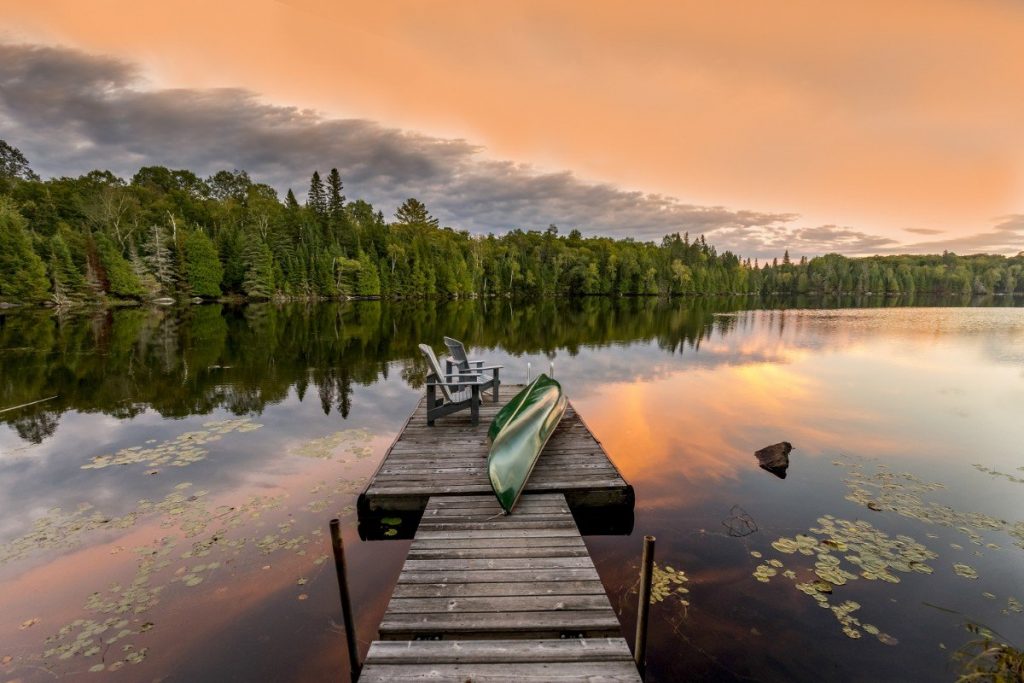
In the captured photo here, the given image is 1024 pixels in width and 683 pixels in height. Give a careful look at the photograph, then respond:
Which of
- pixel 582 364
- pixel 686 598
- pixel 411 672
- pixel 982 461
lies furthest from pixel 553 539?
pixel 582 364

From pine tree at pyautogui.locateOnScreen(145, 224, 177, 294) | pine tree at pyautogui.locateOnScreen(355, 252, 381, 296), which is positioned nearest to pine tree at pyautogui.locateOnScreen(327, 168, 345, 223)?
pine tree at pyautogui.locateOnScreen(355, 252, 381, 296)

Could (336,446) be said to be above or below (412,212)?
below

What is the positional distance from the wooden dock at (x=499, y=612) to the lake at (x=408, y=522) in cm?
113

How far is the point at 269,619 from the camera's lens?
5285mm

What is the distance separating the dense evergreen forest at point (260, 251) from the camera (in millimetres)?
51375

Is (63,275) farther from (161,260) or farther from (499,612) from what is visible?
(499,612)

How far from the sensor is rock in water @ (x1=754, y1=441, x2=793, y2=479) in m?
9.88

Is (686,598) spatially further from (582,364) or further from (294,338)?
(294,338)

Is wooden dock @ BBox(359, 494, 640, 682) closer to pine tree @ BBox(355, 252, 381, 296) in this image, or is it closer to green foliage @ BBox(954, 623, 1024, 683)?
green foliage @ BBox(954, 623, 1024, 683)

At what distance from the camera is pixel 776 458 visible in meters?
10.2

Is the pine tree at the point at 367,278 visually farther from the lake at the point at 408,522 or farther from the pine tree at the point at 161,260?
the lake at the point at 408,522

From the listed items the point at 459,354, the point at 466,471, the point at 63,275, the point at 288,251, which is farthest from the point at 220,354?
the point at 288,251

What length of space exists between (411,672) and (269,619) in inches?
104

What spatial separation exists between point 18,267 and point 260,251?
24077 mm
